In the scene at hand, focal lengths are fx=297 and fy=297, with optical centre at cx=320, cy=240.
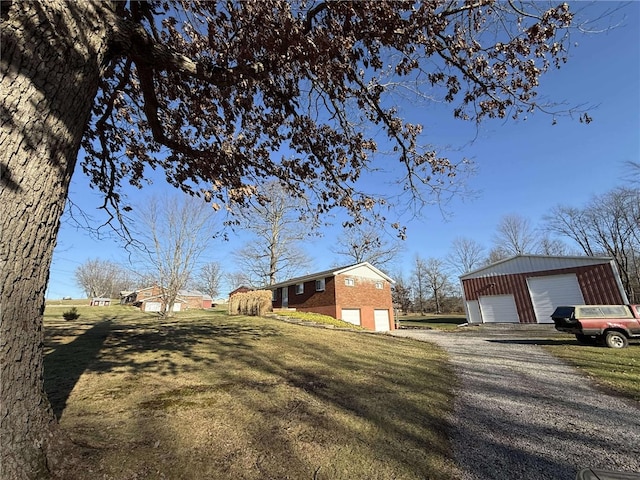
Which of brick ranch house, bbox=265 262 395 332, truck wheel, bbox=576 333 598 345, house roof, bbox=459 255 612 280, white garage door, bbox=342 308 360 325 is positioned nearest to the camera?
truck wheel, bbox=576 333 598 345

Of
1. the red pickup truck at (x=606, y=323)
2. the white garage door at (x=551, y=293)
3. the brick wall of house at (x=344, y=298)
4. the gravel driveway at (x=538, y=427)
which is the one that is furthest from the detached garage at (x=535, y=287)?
the gravel driveway at (x=538, y=427)

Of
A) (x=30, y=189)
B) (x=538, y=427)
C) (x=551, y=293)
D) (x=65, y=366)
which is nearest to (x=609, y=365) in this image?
(x=538, y=427)

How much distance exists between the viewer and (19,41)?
90.0 inches

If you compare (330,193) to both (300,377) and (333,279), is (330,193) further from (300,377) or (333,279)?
(333,279)

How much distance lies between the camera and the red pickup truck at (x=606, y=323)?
11.3 metres

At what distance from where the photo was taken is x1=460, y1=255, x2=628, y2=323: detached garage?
20.1 metres

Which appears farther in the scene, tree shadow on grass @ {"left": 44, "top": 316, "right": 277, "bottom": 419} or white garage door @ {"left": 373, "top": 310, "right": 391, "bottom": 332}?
white garage door @ {"left": 373, "top": 310, "right": 391, "bottom": 332}

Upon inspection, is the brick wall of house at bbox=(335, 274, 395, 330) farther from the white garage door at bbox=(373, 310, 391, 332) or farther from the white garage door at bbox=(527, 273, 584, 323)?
the white garage door at bbox=(527, 273, 584, 323)

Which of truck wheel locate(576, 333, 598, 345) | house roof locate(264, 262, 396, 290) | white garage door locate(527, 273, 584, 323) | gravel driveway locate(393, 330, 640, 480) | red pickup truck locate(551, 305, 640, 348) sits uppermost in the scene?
house roof locate(264, 262, 396, 290)

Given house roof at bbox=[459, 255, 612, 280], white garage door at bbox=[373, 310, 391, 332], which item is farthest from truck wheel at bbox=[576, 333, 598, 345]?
white garage door at bbox=[373, 310, 391, 332]

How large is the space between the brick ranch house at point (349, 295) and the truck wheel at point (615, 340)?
14.9m

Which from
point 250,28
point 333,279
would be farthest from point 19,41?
point 333,279

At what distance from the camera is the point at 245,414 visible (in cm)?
385

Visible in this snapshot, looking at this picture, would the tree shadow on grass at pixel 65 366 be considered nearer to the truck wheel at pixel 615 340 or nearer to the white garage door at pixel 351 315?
the truck wheel at pixel 615 340
